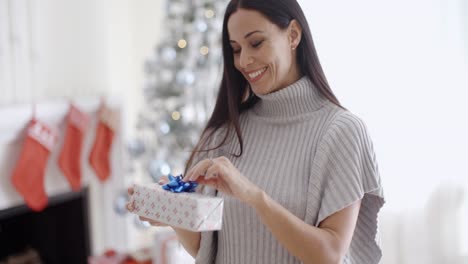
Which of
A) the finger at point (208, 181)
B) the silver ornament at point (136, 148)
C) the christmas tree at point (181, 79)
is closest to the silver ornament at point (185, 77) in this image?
the christmas tree at point (181, 79)

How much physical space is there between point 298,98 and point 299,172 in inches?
6.9

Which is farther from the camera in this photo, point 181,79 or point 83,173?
point 83,173

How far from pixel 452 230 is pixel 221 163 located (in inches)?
54.0

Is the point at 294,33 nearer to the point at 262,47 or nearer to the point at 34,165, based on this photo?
the point at 262,47

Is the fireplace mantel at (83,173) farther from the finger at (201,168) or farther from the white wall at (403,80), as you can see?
the finger at (201,168)

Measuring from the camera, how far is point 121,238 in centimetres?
323

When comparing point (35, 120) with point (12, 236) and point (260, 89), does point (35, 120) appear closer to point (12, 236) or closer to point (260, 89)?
point (12, 236)

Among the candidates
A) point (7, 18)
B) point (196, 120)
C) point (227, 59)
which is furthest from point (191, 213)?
point (7, 18)

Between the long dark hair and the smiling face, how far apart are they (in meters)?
0.02

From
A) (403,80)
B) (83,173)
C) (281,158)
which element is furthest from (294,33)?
(83,173)

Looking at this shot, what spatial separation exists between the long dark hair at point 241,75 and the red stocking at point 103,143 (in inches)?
68.2

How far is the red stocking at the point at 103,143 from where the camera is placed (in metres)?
2.98

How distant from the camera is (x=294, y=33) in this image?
1231 mm

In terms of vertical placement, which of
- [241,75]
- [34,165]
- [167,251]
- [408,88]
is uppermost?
[241,75]
